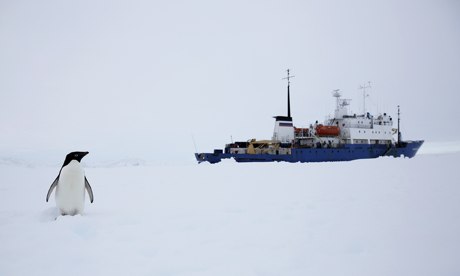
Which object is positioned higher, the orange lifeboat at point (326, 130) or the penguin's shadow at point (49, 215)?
the orange lifeboat at point (326, 130)

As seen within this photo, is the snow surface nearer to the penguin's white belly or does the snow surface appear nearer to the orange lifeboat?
the penguin's white belly

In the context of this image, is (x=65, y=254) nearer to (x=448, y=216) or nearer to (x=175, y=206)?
(x=175, y=206)

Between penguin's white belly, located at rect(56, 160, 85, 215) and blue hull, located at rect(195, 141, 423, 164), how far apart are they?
26.5m

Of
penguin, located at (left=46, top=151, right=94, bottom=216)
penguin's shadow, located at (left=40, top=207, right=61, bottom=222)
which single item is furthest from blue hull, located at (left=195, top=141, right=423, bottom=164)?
penguin, located at (left=46, top=151, right=94, bottom=216)

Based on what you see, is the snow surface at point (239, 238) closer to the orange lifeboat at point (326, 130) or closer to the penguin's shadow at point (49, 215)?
the penguin's shadow at point (49, 215)

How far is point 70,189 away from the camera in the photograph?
17.2ft

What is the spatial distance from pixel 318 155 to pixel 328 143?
3.32 m

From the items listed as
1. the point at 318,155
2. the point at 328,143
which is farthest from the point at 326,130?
the point at 318,155

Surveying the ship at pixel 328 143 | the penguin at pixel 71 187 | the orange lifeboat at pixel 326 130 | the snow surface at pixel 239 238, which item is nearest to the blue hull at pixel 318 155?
the ship at pixel 328 143

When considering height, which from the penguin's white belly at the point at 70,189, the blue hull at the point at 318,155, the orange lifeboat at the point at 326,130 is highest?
the orange lifeboat at the point at 326,130

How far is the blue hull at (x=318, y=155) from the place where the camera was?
31672 mm

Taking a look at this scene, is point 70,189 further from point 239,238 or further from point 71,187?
point 239,238

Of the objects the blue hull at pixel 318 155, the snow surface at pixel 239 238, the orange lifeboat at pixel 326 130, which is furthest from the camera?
the orange lifeboat at pixel 326 130

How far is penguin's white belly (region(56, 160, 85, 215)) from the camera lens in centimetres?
523
